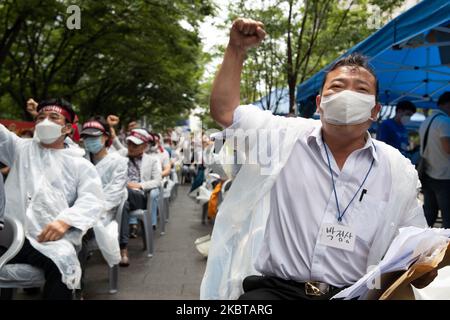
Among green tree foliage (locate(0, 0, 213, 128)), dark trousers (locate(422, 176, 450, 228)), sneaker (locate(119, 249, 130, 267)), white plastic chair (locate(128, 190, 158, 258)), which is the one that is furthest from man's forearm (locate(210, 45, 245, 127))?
green tree foliage (locate(0, 0, 213, 128))

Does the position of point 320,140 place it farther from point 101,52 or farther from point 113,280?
point 101,52

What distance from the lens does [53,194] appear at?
338 cm

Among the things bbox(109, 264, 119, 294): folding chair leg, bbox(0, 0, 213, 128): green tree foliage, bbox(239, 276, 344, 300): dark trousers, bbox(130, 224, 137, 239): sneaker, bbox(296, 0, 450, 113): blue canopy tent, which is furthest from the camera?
bbox(0, 0, 213, 128): green tree foliage

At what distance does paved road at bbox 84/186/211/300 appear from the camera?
454cm

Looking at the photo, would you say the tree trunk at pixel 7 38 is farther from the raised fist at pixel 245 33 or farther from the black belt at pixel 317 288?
the black belt at pixel 317 288

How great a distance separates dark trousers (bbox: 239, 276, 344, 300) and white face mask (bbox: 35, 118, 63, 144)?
2.08 meters

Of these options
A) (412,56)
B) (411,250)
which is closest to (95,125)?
(411,250)

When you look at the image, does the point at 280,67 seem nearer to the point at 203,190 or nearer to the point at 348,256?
the point at 203,190

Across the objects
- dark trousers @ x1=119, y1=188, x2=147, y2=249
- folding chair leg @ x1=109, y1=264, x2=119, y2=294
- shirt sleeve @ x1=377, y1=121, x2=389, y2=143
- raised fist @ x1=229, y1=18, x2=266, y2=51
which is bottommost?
folding chair leg @ x1=109, y1=264, x2=119, y2=294

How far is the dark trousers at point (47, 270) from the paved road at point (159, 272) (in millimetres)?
1333

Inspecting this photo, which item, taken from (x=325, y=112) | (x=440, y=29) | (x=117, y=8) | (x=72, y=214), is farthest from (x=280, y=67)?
(x=325, y=112)

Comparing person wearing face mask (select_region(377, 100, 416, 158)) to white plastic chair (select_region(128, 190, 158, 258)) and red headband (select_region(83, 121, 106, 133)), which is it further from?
red headband (select_region(83, 121, 106, 133))

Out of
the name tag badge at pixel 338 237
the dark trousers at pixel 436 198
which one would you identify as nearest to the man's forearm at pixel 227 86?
the name tag badge at pixel 338 237
